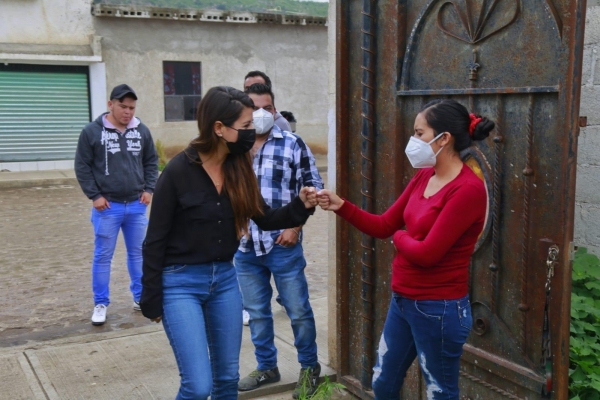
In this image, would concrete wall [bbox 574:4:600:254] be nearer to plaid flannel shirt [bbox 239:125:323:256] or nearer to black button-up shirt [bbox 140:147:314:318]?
plaid flannel shirt [bbox 239:125:323:256]

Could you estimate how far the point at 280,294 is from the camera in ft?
13.7

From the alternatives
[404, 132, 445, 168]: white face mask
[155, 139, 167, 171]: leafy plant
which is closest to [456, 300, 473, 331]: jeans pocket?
[404, 132, 445, 168]: white face mask

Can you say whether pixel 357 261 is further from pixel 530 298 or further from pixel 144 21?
pixel 144 21

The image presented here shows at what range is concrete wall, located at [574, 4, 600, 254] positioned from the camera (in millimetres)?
3906

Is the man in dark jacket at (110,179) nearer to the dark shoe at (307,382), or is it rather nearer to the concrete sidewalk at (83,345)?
the concrete sidewalk at (83,345)

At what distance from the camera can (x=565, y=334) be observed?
2.98 m

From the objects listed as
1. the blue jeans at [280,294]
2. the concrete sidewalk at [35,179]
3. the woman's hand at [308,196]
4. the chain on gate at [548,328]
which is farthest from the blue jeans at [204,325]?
the concrete sidewalk at [35,179]

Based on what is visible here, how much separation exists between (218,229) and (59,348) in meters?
2.55

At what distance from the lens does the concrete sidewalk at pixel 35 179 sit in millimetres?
15078

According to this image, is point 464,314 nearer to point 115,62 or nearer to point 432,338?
point 432,338

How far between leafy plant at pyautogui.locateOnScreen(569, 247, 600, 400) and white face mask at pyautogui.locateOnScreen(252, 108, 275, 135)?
6.63 ft

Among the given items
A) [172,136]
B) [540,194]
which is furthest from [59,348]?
[172,136]

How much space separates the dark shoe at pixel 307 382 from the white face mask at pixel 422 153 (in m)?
1.87

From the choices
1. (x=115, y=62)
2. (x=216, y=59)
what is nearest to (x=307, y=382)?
(x=115, y=62)
